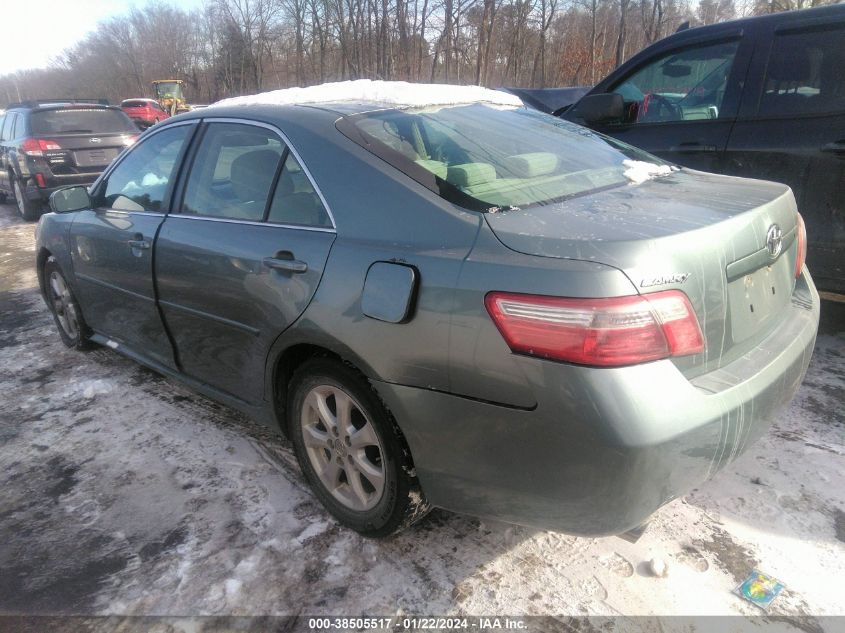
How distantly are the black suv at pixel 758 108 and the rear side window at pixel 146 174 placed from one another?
278cm

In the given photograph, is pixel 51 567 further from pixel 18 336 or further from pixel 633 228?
pixel 18 336

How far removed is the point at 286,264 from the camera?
229cm

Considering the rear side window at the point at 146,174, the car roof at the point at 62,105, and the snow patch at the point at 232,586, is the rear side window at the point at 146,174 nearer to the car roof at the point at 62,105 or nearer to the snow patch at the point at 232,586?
the snow patch at the point at 232,586

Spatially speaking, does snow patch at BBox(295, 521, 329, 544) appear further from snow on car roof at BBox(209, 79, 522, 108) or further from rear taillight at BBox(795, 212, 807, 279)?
rear taillight at BBox(795, 212, 807, 279)

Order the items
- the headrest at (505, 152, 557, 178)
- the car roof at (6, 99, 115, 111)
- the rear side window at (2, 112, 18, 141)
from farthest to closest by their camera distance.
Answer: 1. the rear side window at (2, 112, 18, 141)
2. the car roof at (6, 99, 115, 111)
3. the headrest at (505, 152, 557, 178)

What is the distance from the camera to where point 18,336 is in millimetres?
4824

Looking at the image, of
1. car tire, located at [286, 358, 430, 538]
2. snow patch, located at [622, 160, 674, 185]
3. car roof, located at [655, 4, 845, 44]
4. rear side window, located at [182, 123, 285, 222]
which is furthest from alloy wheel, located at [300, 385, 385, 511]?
car roof, located at [655, 4, 845, 44]

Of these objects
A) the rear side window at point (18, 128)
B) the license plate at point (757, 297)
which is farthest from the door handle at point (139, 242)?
the rear side window at point (18, 128)

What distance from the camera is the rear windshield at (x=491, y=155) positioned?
2117mm

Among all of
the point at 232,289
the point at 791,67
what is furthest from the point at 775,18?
the point at 232,289

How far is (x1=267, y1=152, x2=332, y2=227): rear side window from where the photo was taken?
229 cm

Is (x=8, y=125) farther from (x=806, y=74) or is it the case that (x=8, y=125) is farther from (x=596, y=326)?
A: (x=596, y=326)

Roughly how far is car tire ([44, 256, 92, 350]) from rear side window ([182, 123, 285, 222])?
5.75 feet

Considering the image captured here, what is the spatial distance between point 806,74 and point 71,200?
4.43 metres
